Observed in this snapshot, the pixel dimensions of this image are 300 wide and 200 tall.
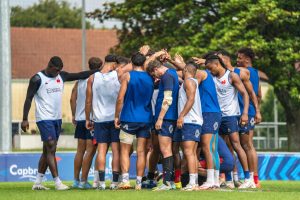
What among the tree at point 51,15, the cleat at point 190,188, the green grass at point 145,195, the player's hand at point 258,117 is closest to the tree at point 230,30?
the player's hand at point 258,117

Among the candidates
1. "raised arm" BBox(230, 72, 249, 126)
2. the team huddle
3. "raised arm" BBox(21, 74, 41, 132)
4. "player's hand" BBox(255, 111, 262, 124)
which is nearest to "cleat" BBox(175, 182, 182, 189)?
the team huddle

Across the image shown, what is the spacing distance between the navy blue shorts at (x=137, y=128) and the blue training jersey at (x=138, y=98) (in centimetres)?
7

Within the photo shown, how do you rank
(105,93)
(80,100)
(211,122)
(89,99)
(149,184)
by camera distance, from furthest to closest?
1. (80,100)
2. (149,184)
3. (105,93)
4. (89,99)
5. (211,122)

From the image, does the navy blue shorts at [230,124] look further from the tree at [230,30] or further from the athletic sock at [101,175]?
the tree at [230,30]

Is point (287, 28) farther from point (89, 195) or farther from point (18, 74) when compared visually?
point (18, 74)

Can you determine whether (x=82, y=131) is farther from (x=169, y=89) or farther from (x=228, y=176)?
(x=228, y=176)

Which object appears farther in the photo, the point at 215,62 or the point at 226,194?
the point at 215,62

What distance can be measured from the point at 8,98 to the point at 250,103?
975 cm

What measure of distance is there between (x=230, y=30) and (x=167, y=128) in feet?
78.5

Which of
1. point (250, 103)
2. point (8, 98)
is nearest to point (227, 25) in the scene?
point (8, 98)

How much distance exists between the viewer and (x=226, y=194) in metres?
17.4

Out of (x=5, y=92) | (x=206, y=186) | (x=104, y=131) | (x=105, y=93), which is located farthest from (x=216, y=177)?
(x=5, y=92)

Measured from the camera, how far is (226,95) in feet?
67.2

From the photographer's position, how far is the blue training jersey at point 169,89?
1878 cm
